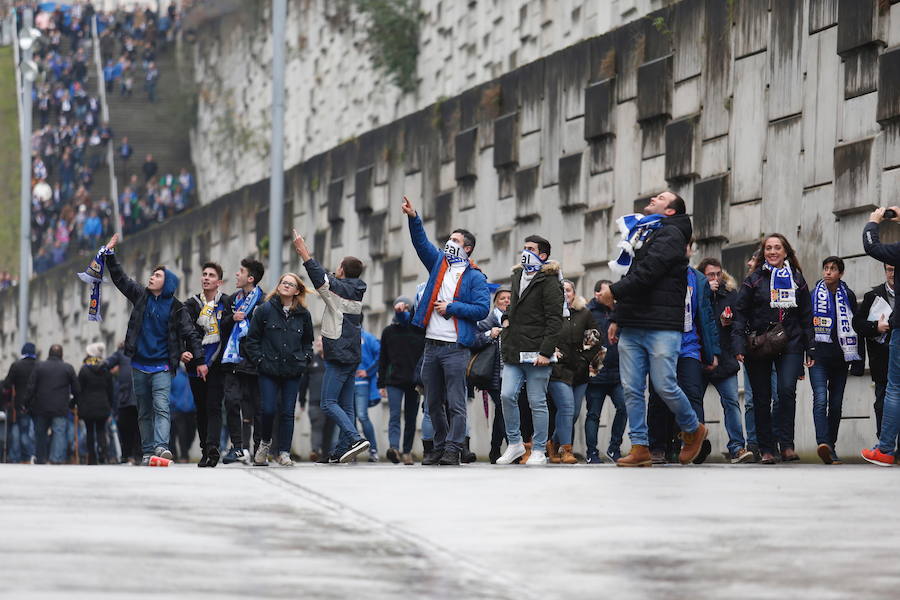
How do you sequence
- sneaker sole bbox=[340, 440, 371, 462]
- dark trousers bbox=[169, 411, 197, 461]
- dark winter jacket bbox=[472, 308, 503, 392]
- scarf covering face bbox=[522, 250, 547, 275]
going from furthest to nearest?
1. dark trousers bbox=[169, 411, 197, 461]
2. dark winter jacket bbox=[472, 308, 503, 392]
3. sneaker sole bbox=[340, 440, 371, 462]
4. scarf covering face bbox=[522, 250, 547, 275]

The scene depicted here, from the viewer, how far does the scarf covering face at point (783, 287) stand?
43.2 feet

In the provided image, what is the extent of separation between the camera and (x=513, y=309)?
44.6 ft

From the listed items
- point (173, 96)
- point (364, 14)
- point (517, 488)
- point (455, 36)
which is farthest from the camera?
point (173, 96)

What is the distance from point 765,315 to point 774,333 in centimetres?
17

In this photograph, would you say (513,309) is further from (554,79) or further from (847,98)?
(554,79)

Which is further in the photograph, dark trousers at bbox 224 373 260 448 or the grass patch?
the grass patch

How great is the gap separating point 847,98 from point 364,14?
25.1 metres

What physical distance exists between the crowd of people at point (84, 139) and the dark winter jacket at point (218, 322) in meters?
32.0

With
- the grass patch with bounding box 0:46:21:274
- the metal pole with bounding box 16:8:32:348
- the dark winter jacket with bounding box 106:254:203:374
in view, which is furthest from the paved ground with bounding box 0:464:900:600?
the grass patch with bounding box 0:46:21:274

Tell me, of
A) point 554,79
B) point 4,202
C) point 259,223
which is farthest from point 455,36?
point 4,202

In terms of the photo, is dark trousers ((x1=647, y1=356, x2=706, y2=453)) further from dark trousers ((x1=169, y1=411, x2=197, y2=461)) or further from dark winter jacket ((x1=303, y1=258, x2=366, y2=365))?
dark trousers ((x1=169, y1=411, x2=197, y2=461))

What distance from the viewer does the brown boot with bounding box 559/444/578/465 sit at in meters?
14.2

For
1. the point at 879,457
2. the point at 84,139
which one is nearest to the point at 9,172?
the point at 84,139

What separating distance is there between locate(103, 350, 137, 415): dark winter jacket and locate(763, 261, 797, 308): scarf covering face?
31.8 feet
